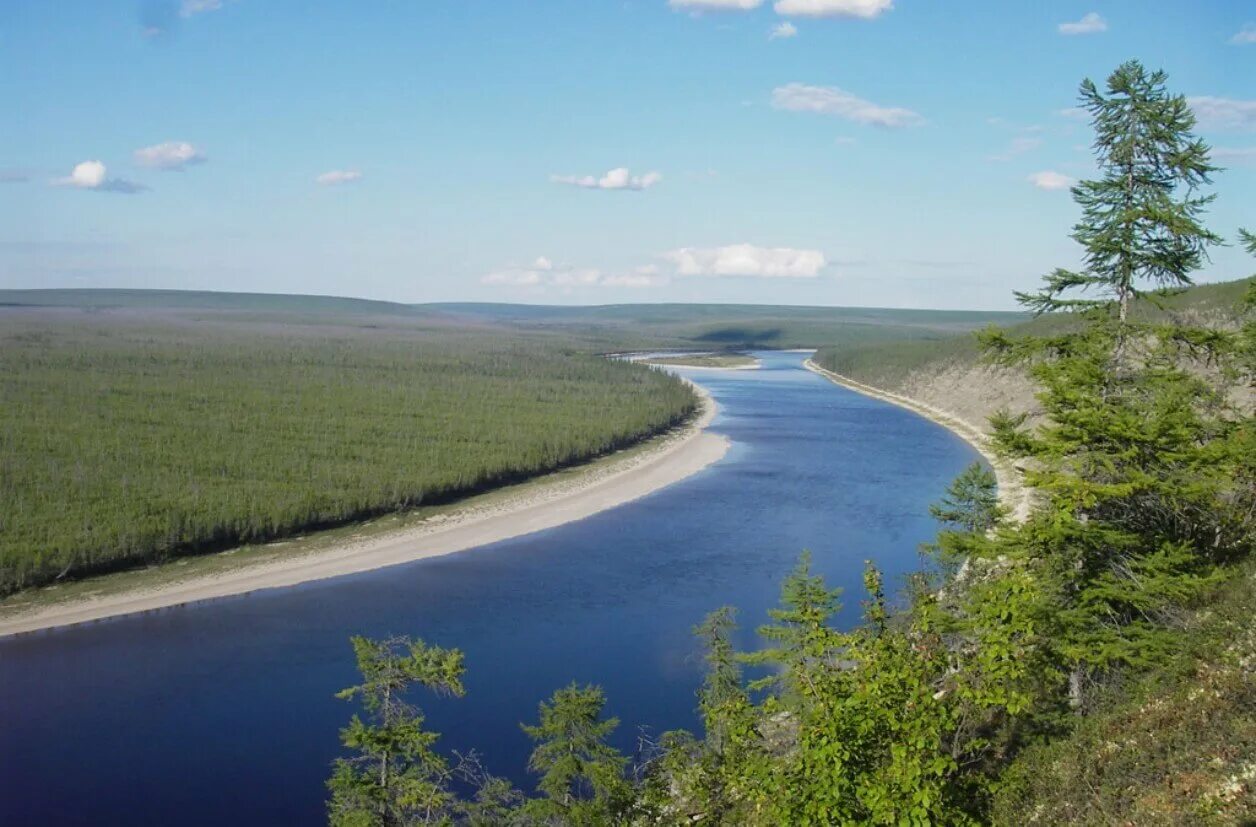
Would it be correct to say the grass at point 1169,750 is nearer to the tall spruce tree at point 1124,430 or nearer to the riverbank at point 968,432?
the tall spruce tree at point 1124,430

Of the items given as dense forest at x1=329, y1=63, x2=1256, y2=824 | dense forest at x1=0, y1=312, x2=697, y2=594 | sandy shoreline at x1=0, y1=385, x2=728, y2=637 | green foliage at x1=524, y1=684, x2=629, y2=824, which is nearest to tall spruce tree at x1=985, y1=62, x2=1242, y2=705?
dense forest at x1=329, y1=63, x2=1256, y2=824

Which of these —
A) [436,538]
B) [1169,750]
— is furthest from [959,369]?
[1169,750]

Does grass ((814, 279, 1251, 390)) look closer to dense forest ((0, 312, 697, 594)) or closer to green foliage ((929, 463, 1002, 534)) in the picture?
dense forest ((0, 312, 697, 594))

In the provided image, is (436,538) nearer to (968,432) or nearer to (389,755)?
(389,755)

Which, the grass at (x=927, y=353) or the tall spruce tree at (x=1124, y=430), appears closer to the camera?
the tall spruce tree at (x=1124, y=430)

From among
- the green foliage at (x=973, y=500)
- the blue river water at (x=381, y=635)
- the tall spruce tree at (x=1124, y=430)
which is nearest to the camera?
the tall spruce tree at (x=1124, y=430)

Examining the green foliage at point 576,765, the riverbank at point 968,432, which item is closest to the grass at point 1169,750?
the riverbank at point 968,432
